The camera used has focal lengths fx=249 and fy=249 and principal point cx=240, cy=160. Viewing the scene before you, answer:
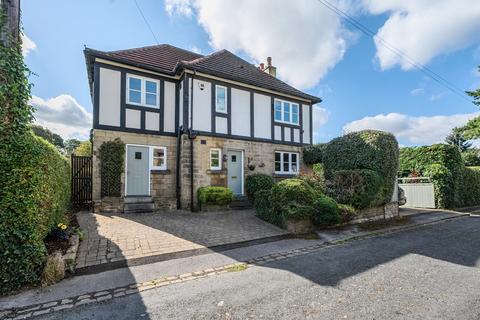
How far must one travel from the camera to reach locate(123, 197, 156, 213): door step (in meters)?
9.31

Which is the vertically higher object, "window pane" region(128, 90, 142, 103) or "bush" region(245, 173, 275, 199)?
"window pane" region(128, 90, 142, 103)

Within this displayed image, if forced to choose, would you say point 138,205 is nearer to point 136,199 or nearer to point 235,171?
point 136,199

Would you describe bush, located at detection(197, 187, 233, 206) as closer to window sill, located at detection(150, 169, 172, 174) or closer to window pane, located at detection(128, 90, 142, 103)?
window sill, located at detection(150, 169, 172, 174)

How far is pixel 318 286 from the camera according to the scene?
3.66m

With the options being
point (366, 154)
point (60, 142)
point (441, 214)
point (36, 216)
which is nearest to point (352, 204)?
point (366, 154)

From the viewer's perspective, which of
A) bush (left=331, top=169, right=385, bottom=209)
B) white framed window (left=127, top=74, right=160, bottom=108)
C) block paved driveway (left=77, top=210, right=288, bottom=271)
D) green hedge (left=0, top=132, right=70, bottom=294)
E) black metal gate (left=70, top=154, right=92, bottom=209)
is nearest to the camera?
green hedge (left=0, top=132, right=70, bottom=294)

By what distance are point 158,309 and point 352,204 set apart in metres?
7.27

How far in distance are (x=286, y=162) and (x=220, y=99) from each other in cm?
489

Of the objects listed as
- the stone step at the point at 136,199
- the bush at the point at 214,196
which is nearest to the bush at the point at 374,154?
the bush at the point at 214,196

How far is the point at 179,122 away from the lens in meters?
11.2

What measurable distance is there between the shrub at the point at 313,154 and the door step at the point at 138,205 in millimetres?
8326

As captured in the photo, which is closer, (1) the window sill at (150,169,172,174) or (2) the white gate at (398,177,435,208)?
(1) the window sill at (150,169,172,174)

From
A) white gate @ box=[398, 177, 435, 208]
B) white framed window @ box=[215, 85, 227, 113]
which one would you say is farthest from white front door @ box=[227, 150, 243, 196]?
white gate @ box=[398, 177, 435, 208]

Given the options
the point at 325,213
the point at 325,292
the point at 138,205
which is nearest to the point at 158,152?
the point at 138,205
